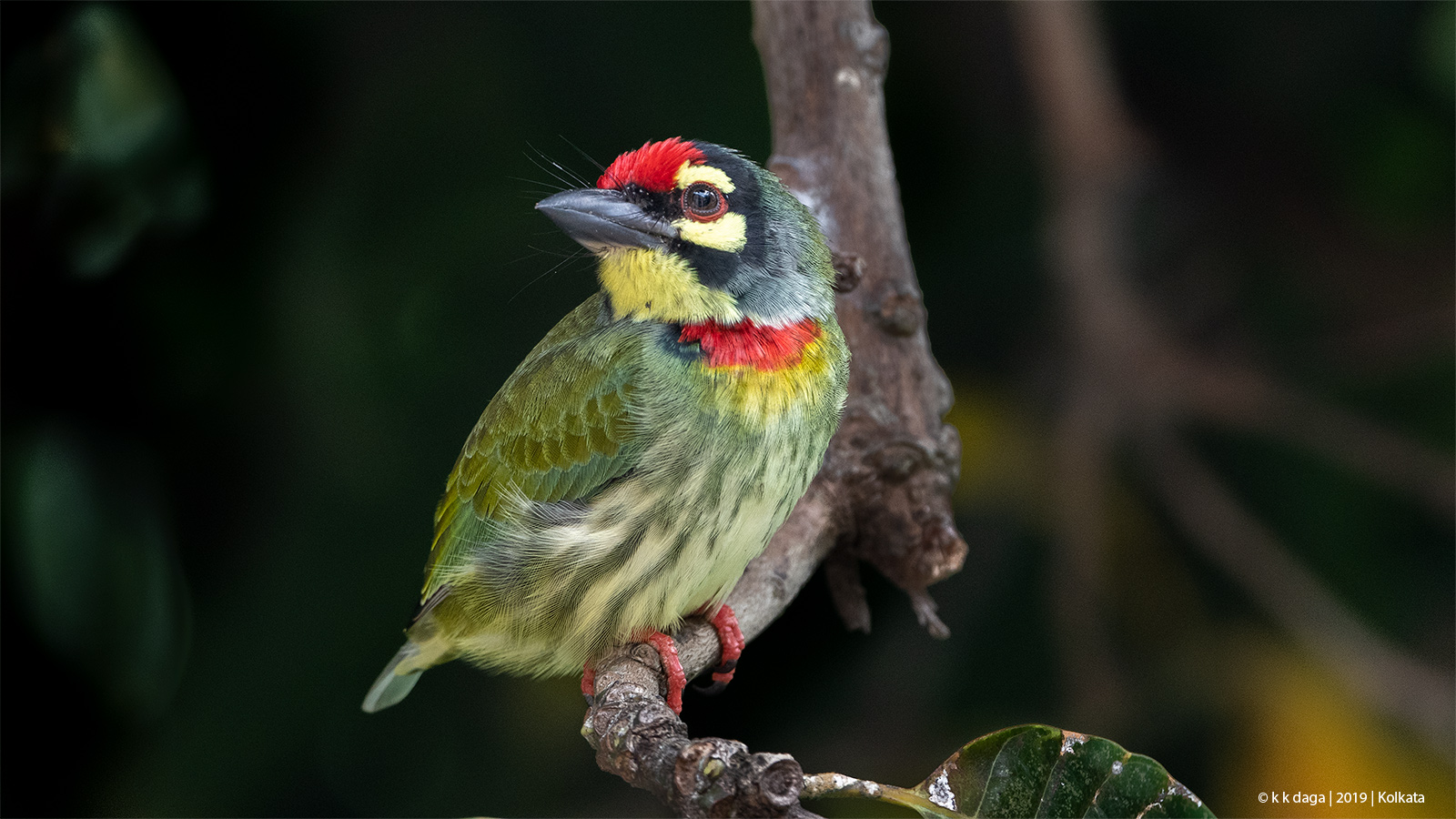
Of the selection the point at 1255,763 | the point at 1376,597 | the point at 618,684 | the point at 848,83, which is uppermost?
the point at 848,83

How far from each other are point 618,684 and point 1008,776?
25.8 inches

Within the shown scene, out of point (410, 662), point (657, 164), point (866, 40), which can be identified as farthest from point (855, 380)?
point (410, 662)

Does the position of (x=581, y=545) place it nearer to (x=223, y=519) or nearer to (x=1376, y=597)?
(x=223, y=519)

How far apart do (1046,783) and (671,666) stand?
826 mm

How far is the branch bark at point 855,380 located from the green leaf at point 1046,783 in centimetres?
53

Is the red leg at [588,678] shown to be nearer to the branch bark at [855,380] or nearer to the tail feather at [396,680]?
the branch bark at [855,380]

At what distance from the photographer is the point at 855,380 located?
9.14ft

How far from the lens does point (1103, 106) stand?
3725 mm

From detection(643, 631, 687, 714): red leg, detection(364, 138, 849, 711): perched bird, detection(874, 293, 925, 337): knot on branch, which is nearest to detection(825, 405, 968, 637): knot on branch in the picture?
detection(874, 293, 925, 337): knot on branch

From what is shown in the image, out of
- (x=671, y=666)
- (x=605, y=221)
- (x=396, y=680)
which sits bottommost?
(x=396, y=680)

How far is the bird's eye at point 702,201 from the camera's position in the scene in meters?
2.30

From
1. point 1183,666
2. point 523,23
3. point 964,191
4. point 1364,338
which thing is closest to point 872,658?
point 1183,666

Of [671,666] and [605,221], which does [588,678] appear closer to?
[671,666]

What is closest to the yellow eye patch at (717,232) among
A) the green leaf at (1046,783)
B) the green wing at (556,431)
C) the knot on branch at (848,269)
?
the green wing at (556,431)
